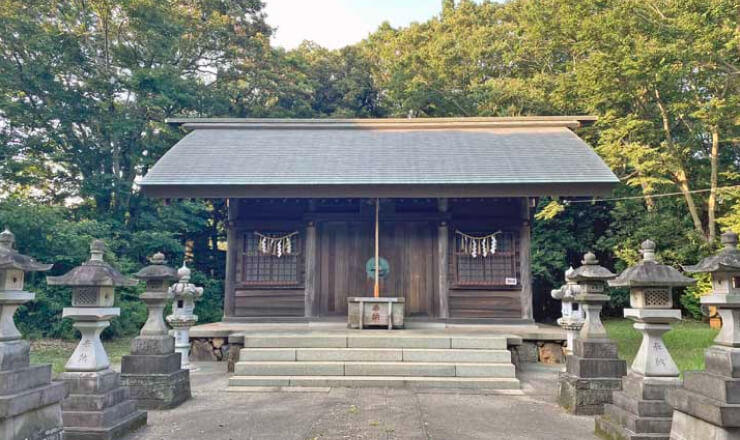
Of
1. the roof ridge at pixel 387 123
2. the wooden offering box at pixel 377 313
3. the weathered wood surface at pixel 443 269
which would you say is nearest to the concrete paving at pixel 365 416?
the wooden offering box at pixel 377 313

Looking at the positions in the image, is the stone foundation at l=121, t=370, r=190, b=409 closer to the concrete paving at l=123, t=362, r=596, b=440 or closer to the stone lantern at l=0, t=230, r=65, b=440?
the concrete paving at l=123, t=362, r=596, b=440

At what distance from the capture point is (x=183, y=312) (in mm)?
8148

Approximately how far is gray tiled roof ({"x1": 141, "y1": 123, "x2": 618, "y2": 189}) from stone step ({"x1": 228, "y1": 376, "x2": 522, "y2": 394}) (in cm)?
398

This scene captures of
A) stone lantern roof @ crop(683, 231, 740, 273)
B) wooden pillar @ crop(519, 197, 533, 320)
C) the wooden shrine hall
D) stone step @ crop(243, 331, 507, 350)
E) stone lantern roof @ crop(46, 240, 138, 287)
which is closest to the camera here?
stone lantern roof @ crop(683, 231, 740, 273)

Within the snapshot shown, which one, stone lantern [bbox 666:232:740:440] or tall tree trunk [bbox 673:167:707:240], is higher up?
tall tree trunk [bbox 673:167:707:240]

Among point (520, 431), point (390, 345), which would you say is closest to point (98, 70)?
point (390, 345)

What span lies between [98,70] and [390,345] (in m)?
15.0

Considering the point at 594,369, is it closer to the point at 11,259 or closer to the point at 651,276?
the point at 651,276

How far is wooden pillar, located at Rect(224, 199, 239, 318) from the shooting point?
1054cm

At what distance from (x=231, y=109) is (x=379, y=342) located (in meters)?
15.4

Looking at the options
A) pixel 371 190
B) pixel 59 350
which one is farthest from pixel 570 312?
pixel 59 350

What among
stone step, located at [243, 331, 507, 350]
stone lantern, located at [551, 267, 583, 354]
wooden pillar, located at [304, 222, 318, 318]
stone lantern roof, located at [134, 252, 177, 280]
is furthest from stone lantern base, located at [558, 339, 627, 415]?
wooden pillar, located at [304, 222, 318, 318]

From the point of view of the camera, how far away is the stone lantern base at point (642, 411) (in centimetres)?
436

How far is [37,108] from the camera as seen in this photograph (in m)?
15.3
